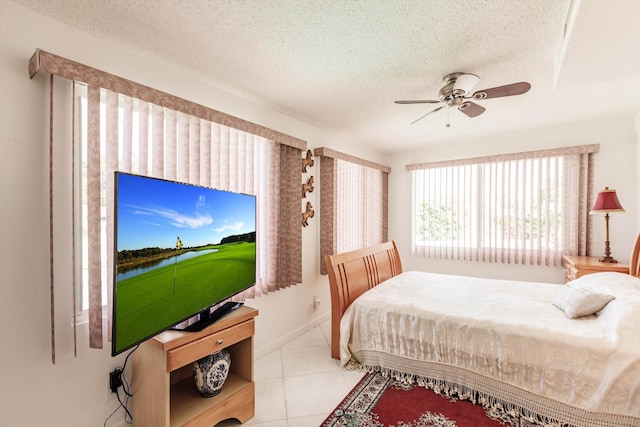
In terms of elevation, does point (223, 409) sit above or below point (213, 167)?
below

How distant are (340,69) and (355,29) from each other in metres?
0.46

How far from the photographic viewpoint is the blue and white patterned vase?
1.66 metres

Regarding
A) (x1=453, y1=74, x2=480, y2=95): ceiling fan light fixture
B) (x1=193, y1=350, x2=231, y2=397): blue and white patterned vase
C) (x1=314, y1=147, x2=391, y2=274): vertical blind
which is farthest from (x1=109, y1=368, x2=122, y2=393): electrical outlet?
(x1=453, y1=74, x2=480, y2=95): ceiling fan light fixture

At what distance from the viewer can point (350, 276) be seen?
2693mm

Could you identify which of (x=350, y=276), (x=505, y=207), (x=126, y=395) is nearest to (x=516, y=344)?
(x=350, y=276)

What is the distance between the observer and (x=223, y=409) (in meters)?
1.68

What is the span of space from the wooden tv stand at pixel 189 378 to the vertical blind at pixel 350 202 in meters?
1.70

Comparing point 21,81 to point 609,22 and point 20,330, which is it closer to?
point 20,330

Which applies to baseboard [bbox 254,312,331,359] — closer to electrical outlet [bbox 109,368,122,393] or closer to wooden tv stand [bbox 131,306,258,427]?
wooden tv stand [bbox 131,306,258,427]

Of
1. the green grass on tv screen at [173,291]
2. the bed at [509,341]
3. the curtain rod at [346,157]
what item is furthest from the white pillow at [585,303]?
the curtain rod at [346,157]

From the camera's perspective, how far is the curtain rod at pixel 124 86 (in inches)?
56.2

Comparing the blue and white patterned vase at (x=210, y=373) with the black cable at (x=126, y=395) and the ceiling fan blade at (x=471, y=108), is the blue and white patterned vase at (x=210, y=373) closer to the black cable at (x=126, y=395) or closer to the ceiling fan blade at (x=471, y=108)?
the black cable at (x=126, y=395)

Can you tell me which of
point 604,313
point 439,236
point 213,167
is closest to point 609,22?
point 604,313

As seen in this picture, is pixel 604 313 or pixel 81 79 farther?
pixel 604 313
